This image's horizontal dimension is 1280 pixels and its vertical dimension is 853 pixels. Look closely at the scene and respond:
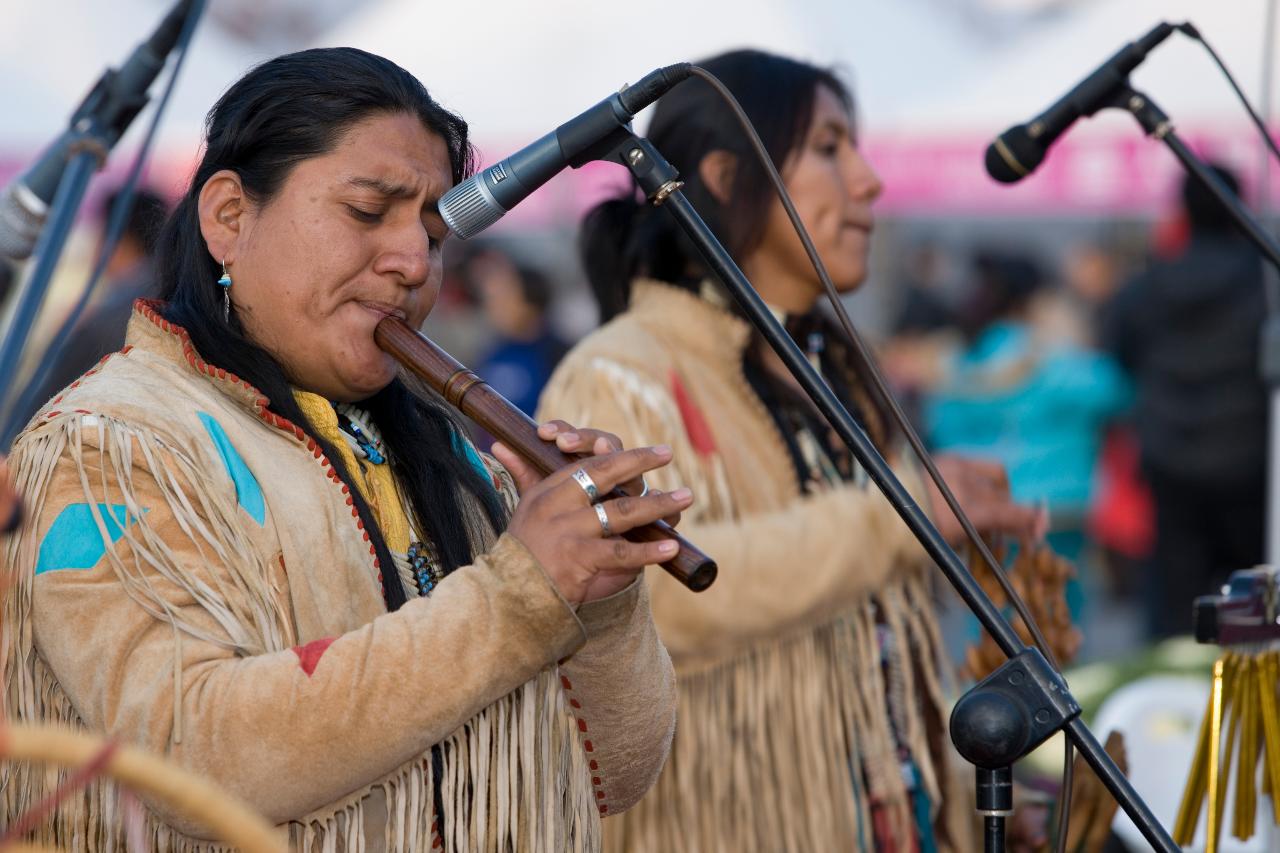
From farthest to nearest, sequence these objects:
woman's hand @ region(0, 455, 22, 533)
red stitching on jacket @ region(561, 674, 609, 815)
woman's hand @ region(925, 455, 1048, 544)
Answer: woman's hand @ region(925, 455, 1048, 544) → red stitching on jacket @ region(561, 674, 609, 815) → woman's hand @ region(0, 455, 22, 533)

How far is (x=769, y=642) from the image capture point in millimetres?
2512

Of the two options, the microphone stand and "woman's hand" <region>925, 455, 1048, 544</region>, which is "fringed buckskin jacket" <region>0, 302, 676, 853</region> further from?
"woman's hand" <region>925, 455, 1048, 544</region>

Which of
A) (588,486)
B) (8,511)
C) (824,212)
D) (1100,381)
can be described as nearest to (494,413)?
(588,486)

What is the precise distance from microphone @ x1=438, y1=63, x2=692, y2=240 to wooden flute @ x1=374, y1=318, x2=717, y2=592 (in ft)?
0.52

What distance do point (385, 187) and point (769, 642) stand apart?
1.09 m

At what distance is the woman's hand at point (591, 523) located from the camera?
1504 mm

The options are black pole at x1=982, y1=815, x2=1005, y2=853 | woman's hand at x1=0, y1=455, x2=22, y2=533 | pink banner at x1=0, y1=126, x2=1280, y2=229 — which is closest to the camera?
woman's hand at x1=0, y1=455, x2=22, y2=533

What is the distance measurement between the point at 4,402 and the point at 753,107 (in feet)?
5.21

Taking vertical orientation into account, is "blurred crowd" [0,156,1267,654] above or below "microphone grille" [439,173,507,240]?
above

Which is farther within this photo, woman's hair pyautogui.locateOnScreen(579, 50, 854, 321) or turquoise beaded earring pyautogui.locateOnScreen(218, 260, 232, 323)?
woman's hair pyautogui.locateOnScreen(579, 50, 854, 321)

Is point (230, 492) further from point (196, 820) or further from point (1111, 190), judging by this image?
point (1111, 190)

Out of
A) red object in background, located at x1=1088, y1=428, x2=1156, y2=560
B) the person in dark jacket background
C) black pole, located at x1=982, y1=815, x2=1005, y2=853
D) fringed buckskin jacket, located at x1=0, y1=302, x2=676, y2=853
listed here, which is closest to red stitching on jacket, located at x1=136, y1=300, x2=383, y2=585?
fringed buckskin jacket, located at x1=0, y1=302, x2=676, y2=853

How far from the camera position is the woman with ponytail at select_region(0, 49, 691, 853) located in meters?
1.48

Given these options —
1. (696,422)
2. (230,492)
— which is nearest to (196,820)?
(230,492)
